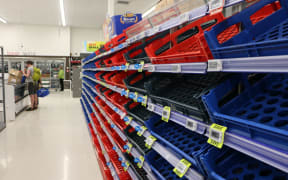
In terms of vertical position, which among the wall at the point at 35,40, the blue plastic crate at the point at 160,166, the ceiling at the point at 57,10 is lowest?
the blue plastic crate at the point at 160,166

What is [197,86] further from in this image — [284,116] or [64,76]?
[64,76]

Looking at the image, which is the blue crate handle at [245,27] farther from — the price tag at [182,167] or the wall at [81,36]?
the wall at [81,36]

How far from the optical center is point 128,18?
3.55 metres

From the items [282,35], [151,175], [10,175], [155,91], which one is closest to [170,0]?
[155,91]

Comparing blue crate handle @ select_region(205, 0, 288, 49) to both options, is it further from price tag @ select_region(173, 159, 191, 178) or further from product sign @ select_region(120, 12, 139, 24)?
product sign @ select_region(120, 12, 139, 24)

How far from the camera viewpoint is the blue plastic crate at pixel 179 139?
1031 millimetres

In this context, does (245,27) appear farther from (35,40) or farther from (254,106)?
(35,40)

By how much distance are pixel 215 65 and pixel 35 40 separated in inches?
629

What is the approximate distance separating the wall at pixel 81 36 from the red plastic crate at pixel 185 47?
1478 centimetres

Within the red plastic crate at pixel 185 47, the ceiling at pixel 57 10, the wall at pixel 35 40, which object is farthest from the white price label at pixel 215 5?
the wall at pixel 35 40

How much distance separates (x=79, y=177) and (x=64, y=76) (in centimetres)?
1296

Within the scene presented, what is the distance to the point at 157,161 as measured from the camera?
5.13ft

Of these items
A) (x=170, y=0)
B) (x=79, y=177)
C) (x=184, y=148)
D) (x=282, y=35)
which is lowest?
(x=79, y=177)

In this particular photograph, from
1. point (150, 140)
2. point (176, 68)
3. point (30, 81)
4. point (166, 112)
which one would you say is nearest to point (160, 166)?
point (150, 140)
